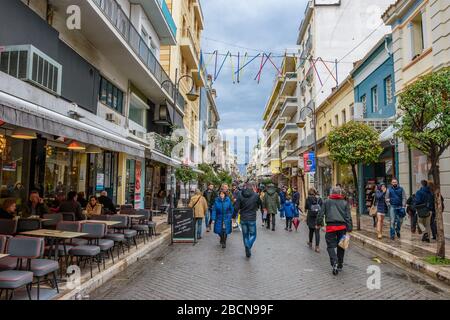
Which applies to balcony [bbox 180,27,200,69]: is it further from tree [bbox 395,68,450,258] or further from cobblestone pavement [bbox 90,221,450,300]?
tree [bbox 395,68,450,258]

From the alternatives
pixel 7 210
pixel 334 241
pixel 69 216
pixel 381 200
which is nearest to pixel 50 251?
pixel 7 210

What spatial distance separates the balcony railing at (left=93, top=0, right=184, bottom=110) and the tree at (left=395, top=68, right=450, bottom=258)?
381 inches

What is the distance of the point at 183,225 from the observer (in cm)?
1159

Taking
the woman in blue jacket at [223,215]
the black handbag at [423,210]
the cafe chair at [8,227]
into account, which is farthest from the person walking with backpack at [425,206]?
the cafe chair at [8,227]

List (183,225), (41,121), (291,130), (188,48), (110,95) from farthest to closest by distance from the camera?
(291,130)
(188,48)
(110,95)
(183,225)
(41,121)

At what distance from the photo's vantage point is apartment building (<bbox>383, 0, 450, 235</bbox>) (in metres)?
12.2

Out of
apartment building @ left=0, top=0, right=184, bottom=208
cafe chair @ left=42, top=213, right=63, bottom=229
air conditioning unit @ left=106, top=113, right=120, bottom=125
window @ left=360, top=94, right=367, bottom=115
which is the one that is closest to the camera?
cafe chair @ left=42, top=213, right=63, bottom=229

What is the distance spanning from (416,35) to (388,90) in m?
3.56

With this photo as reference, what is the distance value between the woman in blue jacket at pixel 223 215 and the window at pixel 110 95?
740 centimetres

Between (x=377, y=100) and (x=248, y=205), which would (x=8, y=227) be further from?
(x=377, y=100)

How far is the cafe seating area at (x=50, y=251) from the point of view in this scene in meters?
5.25

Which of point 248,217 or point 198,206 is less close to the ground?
point 198,206

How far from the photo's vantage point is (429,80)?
829 cm

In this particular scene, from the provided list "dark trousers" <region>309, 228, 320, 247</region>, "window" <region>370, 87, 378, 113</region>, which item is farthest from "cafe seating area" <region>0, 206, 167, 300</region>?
"window" <region>370, 87, 378, 113</region>
